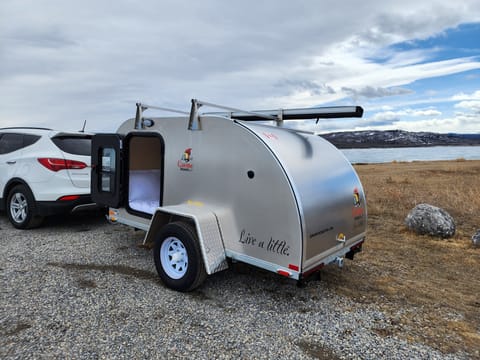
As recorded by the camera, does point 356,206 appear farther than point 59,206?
No

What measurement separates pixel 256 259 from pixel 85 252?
3.23 m

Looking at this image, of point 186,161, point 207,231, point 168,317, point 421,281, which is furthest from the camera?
point 421,281

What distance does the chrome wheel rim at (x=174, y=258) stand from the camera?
4.41 metres

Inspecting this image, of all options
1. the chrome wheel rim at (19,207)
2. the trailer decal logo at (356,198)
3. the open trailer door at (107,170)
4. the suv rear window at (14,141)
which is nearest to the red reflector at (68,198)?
the open trailer door at (107,170)

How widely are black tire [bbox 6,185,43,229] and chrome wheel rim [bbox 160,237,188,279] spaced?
3.66 metres

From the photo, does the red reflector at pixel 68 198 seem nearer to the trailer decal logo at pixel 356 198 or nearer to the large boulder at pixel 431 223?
the trailer decal logo at pixel 356 198

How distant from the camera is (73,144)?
6906mm

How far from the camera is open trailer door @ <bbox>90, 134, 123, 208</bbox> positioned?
5.62 metres

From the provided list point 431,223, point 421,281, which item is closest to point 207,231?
point 421,281

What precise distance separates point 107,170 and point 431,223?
6146 millimetres

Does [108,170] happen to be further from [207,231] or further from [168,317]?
[168,317]

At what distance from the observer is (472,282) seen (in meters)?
4.95

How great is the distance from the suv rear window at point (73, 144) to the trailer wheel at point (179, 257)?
130 inches

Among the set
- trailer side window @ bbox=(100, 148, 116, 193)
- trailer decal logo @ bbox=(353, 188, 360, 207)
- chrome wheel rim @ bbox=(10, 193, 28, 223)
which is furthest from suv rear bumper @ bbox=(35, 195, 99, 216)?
trailer decal logo @ bbox=(353, 188, 360, 207)
